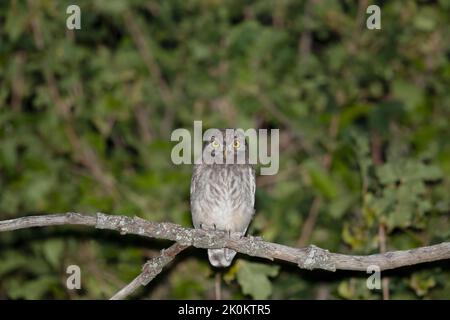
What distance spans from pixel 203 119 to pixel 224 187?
1449 millimetres

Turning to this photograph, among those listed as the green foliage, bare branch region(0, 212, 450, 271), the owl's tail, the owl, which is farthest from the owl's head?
bare branch region(0, 212, 450, 271)

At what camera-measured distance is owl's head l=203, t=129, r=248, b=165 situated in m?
5.43

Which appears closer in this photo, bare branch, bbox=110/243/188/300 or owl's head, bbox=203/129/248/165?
bare branch, bbox=110/243/188/300

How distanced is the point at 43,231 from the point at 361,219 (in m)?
2.76

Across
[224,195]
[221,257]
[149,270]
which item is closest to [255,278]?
[221,257]

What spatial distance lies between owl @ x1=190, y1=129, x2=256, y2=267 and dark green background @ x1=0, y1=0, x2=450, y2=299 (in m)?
0.34

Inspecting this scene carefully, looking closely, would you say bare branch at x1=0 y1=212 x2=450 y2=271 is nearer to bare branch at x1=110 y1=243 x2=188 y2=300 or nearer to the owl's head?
bare branch at x1=110 y1=243 x2=188 y2=300

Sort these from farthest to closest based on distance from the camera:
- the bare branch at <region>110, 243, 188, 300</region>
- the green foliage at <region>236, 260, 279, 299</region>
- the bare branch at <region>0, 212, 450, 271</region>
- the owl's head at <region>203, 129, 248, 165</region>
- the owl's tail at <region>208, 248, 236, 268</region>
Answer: the owl's head at <region>203, 129, 248, 165</region>
the owl's tail at <region>208, 248, 236, 268</region>
the green foliage at <region>236, 260, 279, 299</region>
the bare branch at <region>110, 243, 188, 300</region>
the bare branch at <region>0, 212, 450, 271</region>

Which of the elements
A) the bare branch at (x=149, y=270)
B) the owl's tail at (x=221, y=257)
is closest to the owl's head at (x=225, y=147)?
the owl's tail at (x=221, y=257)

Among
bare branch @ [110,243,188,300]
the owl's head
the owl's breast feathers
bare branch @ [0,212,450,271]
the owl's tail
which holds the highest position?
the owl's head

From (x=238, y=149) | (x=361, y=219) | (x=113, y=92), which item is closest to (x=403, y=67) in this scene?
(x=361, y=219)

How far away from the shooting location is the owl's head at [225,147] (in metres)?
5.43

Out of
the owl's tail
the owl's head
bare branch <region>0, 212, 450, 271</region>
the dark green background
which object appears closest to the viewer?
bare branch <region>0, 212, 450, 271</region>

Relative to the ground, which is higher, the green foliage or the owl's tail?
the owl's tail
